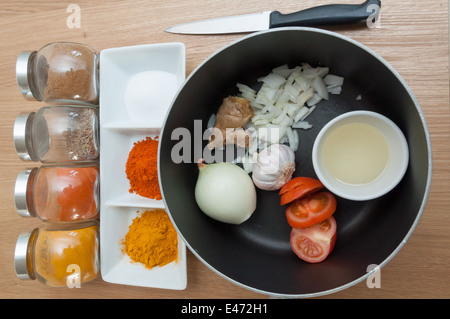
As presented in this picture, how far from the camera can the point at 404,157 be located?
24.5 inches

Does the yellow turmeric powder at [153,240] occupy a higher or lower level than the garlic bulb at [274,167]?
lower

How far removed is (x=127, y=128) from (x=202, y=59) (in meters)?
0.25

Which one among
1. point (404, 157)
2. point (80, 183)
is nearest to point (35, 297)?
point (80, 183)

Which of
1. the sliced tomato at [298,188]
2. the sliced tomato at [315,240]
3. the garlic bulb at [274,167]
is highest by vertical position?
the garlic bulb at [274,167]

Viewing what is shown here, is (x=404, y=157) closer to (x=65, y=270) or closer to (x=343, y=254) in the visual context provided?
(x=343, y=254)

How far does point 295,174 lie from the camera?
760 mm

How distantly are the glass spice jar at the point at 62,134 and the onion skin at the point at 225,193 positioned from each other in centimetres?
31

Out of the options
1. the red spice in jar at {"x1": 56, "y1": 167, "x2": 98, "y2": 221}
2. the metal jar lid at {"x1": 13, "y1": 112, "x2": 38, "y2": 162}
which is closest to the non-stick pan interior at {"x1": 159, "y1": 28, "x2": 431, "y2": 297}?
the red spice in jar at {"x1": 56, "y1": 167, "x2": 98, "y2": 221}

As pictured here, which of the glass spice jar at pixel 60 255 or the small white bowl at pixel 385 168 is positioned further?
→ the glass spice jar at pixel 60 255

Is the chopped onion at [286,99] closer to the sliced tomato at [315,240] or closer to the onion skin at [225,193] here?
the onion skin at [225,193]

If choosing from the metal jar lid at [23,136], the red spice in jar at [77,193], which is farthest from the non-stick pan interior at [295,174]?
the metal jar lid at [23,136]

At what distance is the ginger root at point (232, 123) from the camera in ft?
2.40

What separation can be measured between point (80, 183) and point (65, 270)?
220mm
